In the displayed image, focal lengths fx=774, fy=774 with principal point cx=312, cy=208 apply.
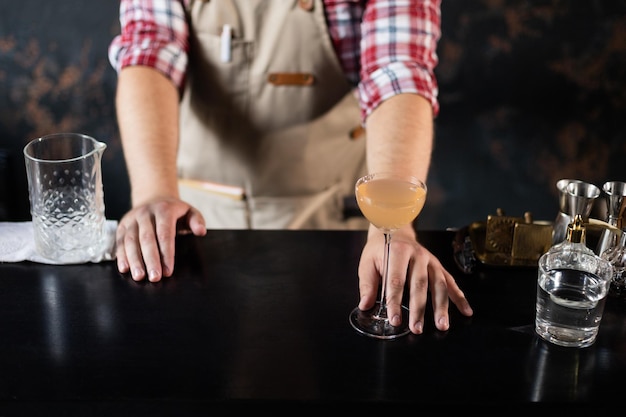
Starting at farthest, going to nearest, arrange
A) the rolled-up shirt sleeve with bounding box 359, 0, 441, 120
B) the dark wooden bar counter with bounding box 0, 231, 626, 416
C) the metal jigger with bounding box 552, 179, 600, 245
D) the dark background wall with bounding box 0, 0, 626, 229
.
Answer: the dark background wall with bounding box 0, 0, 626, 229, the rolled-up shirt sleeve with bounding box 359, 0, 441, 120, the metal jigger with bounding box 552, 179, 600, 245, the dark wooden bar counter with bounding box 0, 231, 626, 416

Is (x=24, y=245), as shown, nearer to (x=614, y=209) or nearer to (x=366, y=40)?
(x=366, y=40)

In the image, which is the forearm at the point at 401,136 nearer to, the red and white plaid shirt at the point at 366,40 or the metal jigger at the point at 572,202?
the red and white plaid shirt at the point at 366,40

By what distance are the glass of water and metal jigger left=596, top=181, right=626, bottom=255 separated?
97mm

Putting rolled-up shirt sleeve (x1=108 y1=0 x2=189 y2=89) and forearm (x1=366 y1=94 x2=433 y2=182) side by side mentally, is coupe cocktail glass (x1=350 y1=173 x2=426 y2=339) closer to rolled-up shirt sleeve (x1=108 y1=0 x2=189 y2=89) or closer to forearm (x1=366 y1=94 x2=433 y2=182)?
forearm (x1=366 y1=94 x2=433 y2=182)

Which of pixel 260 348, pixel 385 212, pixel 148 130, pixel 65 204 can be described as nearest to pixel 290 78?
pixel 148 130

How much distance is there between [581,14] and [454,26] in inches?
18.0

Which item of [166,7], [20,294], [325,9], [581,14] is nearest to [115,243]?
[20,294]

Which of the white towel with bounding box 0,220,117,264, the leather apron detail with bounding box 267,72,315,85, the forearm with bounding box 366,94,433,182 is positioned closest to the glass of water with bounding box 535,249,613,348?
the forearm with bounding box 366,94,433,182

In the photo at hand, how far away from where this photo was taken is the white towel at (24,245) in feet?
4.72

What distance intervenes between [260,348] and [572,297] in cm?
49

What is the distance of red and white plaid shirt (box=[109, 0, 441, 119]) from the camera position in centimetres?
180

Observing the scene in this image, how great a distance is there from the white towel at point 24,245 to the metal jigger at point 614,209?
0.89 meters

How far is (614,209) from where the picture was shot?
1.31 meters

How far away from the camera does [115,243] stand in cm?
148
